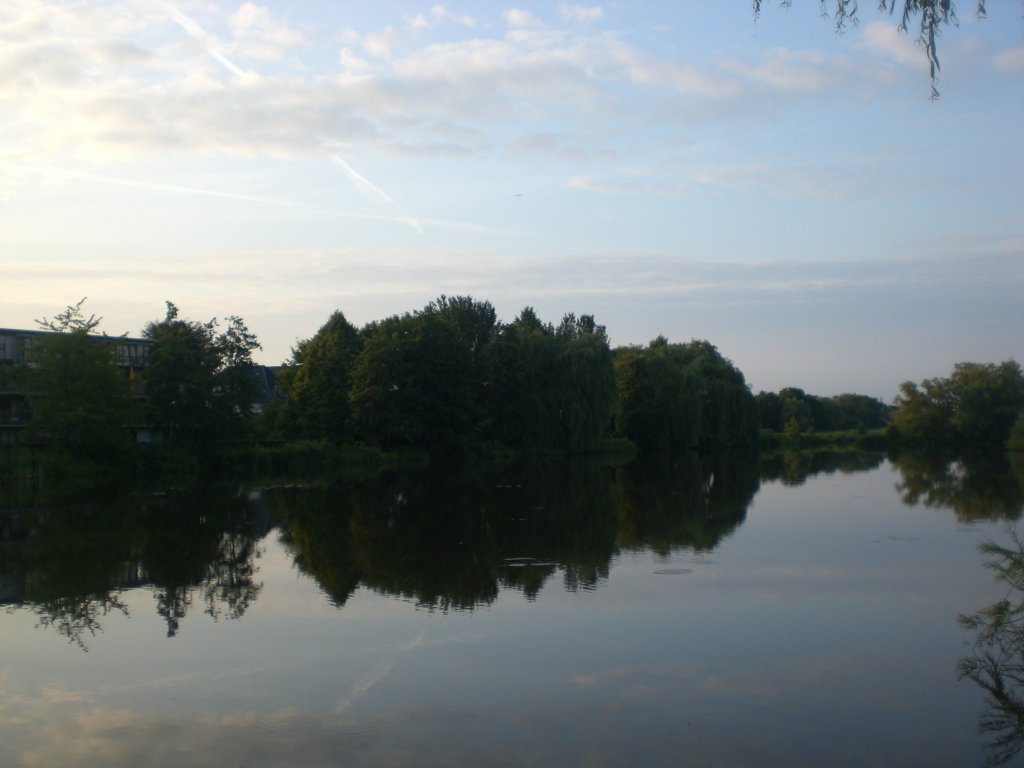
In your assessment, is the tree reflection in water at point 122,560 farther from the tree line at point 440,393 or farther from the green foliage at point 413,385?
the green foliage at point 413,385

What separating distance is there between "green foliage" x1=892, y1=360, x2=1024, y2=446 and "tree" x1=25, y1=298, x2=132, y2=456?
59.6m

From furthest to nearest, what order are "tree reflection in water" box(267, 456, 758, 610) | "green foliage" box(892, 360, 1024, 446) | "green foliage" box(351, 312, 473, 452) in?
"green foliage" box(892, 360, 1024, 446)
"green foliage" box(351, 312, 473, 452)
"tree reflection in water" box(267, 456, 758, 610)

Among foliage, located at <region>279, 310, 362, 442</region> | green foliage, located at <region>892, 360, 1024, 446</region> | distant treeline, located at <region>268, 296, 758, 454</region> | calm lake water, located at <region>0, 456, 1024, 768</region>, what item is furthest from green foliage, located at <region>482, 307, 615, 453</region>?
calm lake water, located at <region>0, 456, 1024, 768</region>

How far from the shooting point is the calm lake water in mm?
6781

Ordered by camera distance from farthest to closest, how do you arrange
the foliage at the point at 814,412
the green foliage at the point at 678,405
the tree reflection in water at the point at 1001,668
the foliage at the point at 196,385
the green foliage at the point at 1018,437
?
the foliage at the point at 814,412 < the green foliage at the point at 678,405 < the green foliage at the point at 1018,437 < the foliage at the point at 196,385 < the tree reflection in water at the point at 1001,668

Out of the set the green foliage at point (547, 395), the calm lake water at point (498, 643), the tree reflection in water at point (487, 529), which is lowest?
the calm lake water at point (498, 643)

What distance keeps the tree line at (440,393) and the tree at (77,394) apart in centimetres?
6

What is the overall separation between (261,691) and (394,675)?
117 cm

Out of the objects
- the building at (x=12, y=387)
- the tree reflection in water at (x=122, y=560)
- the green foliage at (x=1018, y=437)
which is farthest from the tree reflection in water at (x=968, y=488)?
the building at (x=12, y=387)

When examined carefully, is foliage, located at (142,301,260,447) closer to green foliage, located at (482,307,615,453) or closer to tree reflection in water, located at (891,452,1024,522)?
green foliage, located at (482,307,615,453)

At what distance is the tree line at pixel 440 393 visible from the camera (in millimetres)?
37438

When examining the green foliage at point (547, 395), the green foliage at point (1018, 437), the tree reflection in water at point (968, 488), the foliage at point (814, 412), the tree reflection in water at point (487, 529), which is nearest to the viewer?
the tree reflection in water at point (487, 529)

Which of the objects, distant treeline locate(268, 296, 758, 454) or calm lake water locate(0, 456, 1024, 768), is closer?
calm lake water locate(0, 456, 1024, 768)

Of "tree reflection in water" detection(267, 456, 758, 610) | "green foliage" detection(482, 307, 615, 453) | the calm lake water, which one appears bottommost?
the calm lake water
